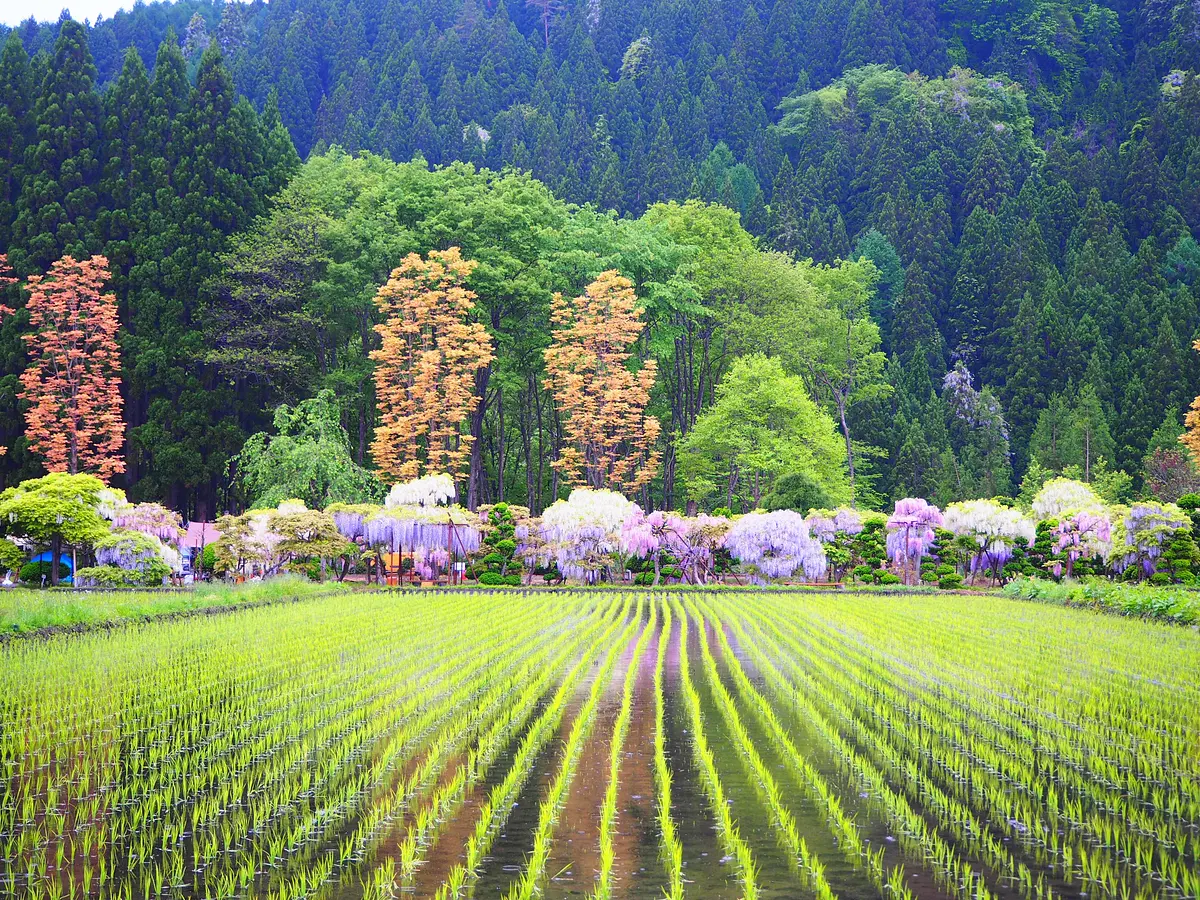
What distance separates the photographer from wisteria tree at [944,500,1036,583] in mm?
37344

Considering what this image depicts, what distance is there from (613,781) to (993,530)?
1206 inches

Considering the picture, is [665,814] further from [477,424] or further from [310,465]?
[477,424]

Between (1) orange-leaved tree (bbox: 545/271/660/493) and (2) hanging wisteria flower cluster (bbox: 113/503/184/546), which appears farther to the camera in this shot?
(1) orange-leaved tree (bbox: 545/271/660/493)

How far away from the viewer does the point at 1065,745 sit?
426 inches

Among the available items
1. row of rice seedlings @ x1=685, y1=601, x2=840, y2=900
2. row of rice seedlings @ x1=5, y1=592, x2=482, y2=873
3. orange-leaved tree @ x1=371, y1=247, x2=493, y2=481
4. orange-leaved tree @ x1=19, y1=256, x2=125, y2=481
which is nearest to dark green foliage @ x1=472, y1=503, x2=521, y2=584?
orange-leaved tree @ x1=371, y1=247, x2=493, y2=481

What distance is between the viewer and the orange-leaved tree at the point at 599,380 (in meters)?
45.0

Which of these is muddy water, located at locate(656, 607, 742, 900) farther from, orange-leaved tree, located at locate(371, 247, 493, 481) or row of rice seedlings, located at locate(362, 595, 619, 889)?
orange-leaved tree, located at locate(371, 247, 493, 481)

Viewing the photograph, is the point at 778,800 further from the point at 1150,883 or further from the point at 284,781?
the point at 284,781

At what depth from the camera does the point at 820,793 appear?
921cm

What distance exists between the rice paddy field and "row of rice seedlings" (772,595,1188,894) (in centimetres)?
4

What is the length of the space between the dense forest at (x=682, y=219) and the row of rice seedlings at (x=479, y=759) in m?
27.0

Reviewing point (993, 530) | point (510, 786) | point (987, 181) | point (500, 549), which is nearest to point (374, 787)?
point (510, 786)

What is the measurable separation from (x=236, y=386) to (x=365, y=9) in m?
76.2

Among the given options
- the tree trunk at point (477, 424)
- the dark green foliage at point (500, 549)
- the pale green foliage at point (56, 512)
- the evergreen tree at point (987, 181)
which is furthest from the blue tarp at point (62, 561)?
the evergreen tree at point (987, 181)
